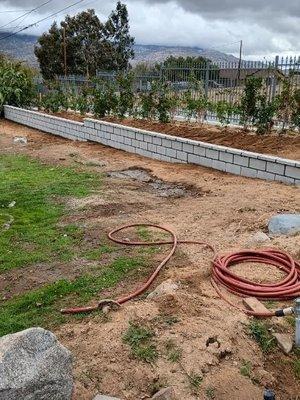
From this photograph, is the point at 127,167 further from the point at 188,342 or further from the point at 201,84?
the point at 188,342

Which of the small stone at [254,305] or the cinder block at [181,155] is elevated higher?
the cinder block at [181,155]

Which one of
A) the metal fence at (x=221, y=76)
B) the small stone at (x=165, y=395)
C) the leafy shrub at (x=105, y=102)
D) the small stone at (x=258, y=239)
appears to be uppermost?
the metal fence at (x=221, y=76)

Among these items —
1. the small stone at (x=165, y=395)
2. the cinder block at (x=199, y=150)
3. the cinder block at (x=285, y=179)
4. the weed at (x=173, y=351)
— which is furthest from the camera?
the cinder block at (x=199, y=150)

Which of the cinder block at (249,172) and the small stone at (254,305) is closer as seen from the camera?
the small stone at (254,305)

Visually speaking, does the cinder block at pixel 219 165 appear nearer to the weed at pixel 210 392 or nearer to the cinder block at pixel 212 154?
the cinder block at pixel 212 154

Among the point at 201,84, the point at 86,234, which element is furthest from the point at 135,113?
the point at 86,234

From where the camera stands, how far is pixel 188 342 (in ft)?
9.29

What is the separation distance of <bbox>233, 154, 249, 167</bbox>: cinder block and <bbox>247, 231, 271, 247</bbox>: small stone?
271 centimetres

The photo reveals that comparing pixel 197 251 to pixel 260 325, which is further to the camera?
pixel 197 251

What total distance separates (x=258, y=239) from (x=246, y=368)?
198 centimetres

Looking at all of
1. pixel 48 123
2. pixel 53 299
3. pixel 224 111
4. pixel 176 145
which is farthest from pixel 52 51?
pixel 53 299

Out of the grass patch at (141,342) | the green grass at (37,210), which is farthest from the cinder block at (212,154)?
the grass patch at (141,342)

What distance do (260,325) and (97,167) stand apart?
5.98m

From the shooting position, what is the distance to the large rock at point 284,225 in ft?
15.0
